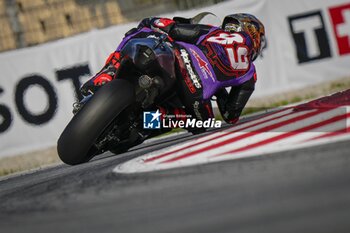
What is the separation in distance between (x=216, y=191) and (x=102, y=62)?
20.5 ft

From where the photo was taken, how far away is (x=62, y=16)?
10.2 meters

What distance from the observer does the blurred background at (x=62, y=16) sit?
368 inches

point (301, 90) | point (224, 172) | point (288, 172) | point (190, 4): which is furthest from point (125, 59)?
point (190, 4)

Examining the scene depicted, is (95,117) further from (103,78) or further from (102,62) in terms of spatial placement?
(102,62)

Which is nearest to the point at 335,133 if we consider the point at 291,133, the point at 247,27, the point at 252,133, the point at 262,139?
the point at 291,133

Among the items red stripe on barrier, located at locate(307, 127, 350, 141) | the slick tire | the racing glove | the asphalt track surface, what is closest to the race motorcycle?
the slick tire

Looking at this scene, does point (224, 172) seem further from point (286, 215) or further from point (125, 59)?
point (125, 59)

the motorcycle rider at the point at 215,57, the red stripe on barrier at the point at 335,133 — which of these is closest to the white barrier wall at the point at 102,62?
the motorcycle rider at the point at 215,57

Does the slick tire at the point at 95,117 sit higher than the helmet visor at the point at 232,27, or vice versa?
the helmet visor at the point at 232,27

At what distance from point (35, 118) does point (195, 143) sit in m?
4.23

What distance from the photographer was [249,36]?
514 cm

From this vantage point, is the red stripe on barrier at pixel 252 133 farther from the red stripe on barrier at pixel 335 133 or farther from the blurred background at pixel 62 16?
the blurred background at pixel 62 16

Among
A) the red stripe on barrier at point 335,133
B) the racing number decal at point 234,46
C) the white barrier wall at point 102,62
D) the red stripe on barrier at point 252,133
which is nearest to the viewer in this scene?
the red stripe on barrier at point 335,133

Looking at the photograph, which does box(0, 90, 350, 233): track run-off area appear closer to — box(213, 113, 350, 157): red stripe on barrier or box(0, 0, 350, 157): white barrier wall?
box(213, 113, 350, 157): red stripe on barrier
